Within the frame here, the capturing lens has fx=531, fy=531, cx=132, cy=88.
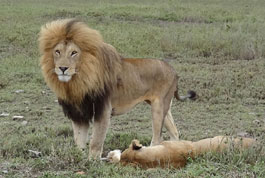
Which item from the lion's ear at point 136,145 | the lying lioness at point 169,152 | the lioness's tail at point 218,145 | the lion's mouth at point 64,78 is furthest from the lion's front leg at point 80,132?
the lioness's tail at point 218,145

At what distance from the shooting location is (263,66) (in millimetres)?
9617

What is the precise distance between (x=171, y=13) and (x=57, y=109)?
9.58m

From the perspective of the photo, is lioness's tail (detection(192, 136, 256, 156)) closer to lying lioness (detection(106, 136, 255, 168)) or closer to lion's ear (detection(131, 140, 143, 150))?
lying lioness (detection(106, 136, 255, 168))

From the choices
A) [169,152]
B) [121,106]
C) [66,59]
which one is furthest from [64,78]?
[169,152]

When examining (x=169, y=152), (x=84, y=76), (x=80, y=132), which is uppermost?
(x=84, y=76)

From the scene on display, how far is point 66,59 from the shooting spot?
4.44 metres

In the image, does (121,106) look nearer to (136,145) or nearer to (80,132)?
(80,132)

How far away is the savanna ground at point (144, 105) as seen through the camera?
3.71 m

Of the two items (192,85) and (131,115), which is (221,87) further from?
(131,115)

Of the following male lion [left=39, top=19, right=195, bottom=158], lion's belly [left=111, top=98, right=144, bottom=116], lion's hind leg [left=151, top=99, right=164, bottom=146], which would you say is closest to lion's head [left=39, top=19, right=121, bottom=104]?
male lion [left=39, top=19, right=195, bottom=158]

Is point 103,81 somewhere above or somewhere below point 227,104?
above

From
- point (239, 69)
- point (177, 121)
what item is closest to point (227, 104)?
point (177, 121)

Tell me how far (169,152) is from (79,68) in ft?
3.53

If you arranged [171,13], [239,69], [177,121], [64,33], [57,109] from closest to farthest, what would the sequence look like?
[64,33]
[177,121]
[57,109]
[239,69]
[171,13]
